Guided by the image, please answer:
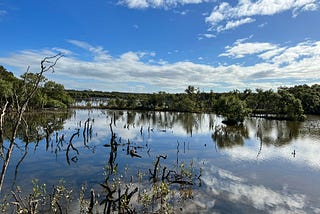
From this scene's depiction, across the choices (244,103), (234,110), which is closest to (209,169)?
(234,110)

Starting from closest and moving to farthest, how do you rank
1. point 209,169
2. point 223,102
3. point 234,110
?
1. point 209,169
2. point 234,110
3. point 223,102

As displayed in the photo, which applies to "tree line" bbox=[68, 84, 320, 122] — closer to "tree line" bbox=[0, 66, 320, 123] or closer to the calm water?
"tree line" bbox=[0, 66, 320, 123]

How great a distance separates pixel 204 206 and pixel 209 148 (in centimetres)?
1858

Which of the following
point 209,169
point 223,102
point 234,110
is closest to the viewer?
point 209,169

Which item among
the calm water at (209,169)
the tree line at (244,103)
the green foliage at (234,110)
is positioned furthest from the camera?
the tree line at (244,103)

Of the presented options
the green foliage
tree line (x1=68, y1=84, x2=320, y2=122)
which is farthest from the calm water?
tree line (x1=68, y1=84, x2=320, y2=122)

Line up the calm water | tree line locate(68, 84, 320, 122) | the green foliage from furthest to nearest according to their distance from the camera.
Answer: tree line locate(68, 84, 320, 122) → the green foliage → the calm water

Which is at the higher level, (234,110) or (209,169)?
(234,110)

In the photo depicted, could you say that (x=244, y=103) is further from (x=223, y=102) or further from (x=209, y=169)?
(x=209, y=169)

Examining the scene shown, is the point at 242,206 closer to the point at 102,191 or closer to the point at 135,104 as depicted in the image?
the point at 102,191

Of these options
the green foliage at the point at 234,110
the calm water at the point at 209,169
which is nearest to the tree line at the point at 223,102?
the green foliage at the point at 234,110

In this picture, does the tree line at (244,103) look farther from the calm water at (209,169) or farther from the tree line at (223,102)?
the calm water at (209,169)

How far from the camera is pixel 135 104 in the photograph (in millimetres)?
103125

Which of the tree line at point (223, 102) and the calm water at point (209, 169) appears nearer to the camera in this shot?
the calm water at point (209, 169)
